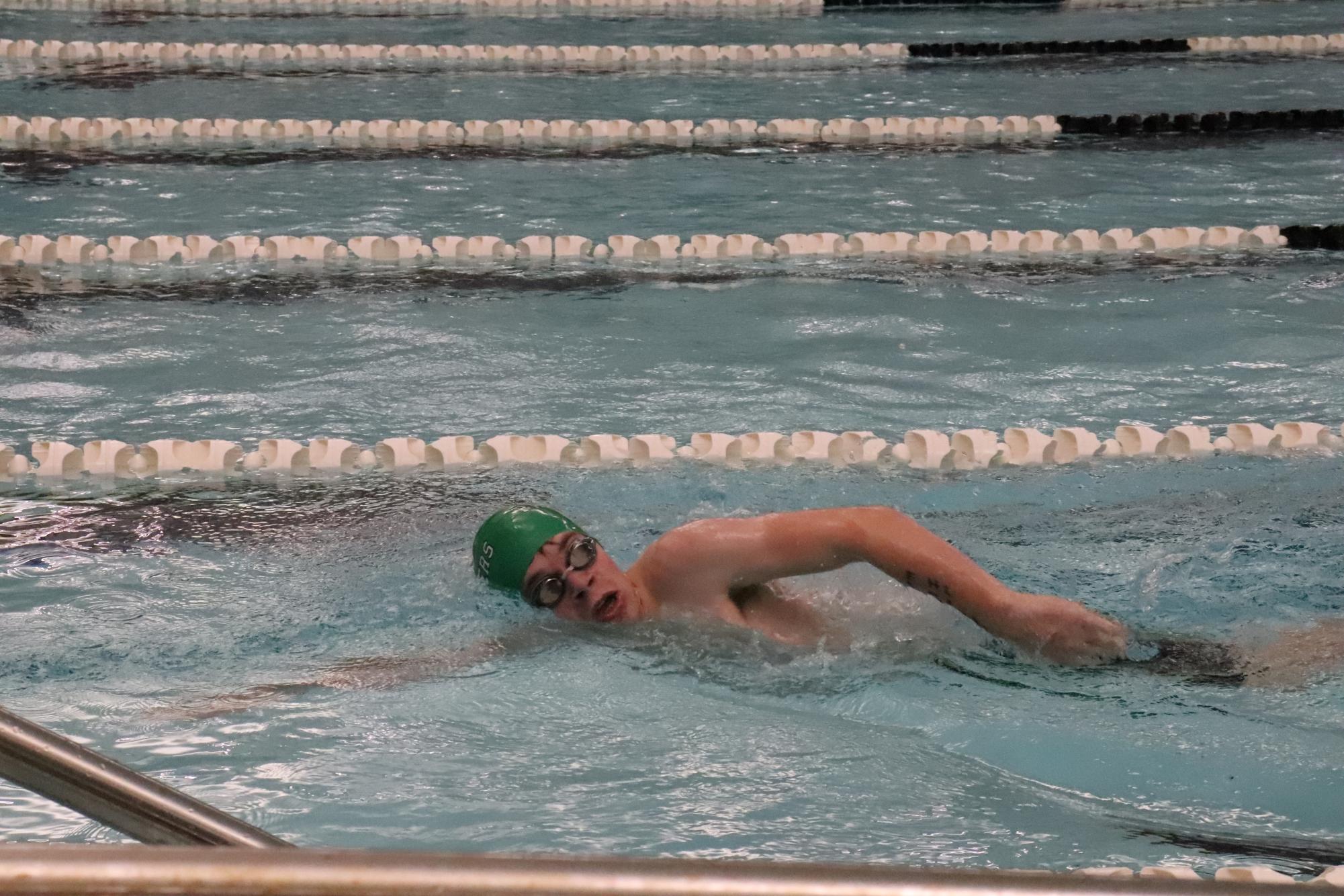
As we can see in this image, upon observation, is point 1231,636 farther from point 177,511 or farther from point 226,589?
point 177,511

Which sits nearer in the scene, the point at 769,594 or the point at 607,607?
the point at 607,607

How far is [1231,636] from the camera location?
3088 mm

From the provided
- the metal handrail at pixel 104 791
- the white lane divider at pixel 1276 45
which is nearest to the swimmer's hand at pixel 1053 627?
the metal handrail at pixel 104 791

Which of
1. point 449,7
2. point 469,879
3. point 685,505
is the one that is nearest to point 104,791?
point 469,879

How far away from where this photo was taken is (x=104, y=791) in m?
0.87

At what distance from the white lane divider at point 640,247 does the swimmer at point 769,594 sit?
283cm

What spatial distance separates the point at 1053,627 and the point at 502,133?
17.7ft

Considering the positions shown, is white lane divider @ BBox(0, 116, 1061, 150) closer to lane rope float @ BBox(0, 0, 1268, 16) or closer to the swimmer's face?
lane rope float @ BBox(0, 0, 1268, 16)

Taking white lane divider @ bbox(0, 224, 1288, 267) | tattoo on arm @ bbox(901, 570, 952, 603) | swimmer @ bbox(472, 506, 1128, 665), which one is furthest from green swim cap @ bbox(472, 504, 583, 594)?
white lane divider @ bbox(0, 224, 1288, 267)

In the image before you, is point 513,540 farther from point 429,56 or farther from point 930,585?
point 429,56

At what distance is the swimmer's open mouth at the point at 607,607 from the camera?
3080mm

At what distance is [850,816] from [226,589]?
1.67 meters

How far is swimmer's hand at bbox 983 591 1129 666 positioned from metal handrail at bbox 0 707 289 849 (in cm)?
212

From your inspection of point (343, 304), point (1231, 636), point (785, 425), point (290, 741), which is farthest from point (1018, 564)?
point (343, 304)
